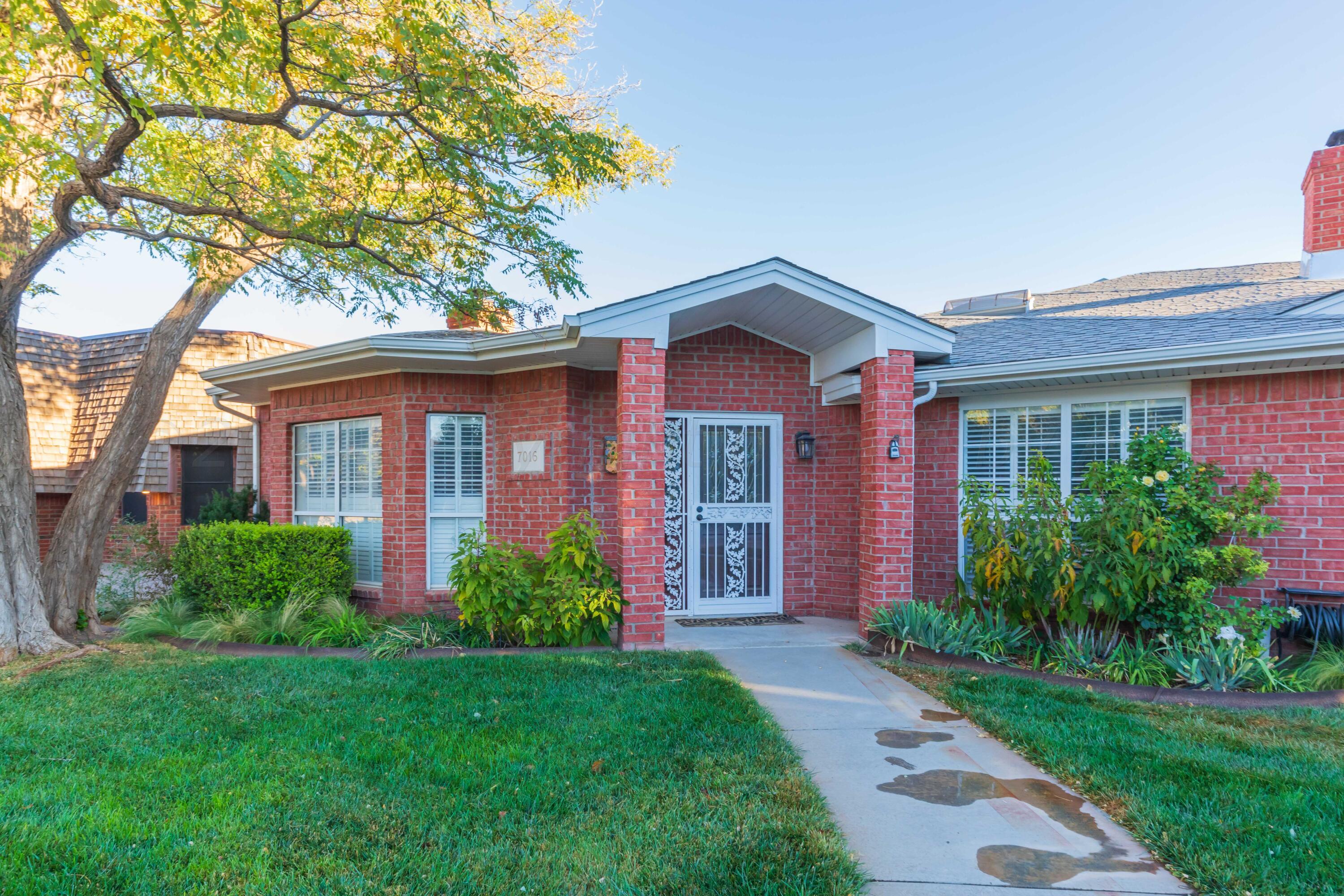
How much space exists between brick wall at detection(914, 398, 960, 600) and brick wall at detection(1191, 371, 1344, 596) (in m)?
2.10

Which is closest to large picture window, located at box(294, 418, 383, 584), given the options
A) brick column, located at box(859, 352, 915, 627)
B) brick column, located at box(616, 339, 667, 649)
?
brick column, located at box(616, 339, 667, 649)

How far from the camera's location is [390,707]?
14.5 ft

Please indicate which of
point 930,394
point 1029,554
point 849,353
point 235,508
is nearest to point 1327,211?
point 930,394

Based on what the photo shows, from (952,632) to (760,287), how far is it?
3376mm

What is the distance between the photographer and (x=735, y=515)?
7.44 meters

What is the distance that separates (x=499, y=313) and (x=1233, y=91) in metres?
9.45

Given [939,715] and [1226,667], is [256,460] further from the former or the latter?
[1226,667]

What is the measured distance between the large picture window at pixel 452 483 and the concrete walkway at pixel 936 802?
3.73 meters

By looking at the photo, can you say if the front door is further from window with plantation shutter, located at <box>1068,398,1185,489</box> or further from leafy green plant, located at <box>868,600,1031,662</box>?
window with plantation shutter, located at <box>1068,398,1185,489</box>

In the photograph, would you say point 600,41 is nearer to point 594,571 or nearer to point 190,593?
point 594,571

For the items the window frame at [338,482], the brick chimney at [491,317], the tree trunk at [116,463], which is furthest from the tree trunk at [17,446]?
the brick chimney at [491,317]

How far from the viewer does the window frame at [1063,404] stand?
19.5 ft

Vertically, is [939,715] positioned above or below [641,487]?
below

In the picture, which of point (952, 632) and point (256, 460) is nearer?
point (952, 632)
